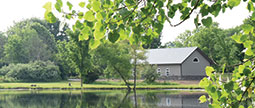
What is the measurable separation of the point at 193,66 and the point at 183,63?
5.70 ft

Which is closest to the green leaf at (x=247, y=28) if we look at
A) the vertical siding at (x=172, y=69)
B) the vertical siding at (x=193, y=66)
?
the vertical siding at (x=172, y=69)

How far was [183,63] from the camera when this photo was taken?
174 feet

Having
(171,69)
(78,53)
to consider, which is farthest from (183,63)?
(78,53)

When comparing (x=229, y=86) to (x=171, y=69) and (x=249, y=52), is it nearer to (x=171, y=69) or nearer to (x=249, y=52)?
(x=249, y=52)

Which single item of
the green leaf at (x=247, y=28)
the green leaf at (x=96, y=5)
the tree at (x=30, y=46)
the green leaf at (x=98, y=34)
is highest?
the tree at (x=30, y=46)

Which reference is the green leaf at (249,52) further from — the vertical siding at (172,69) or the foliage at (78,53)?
the vertical siding at (172,69)

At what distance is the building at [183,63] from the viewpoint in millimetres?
52688

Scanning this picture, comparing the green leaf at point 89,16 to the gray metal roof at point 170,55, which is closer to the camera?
the green leaf at point 89,16

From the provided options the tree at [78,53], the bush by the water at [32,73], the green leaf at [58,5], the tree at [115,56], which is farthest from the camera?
the bush by the water at [32,73]

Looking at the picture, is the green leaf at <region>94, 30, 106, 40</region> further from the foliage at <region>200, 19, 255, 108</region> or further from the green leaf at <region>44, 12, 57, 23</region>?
the foliage at <region>200, 19, 255, 108</region>

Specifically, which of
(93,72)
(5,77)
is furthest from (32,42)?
(93,72)

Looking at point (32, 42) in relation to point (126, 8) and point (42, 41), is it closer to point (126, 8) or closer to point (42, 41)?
point (42, 41)

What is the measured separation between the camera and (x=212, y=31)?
6856cm

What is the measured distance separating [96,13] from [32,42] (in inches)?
2845
